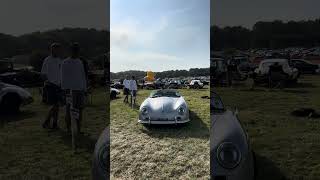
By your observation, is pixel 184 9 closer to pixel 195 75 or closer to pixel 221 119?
pixel 195 75

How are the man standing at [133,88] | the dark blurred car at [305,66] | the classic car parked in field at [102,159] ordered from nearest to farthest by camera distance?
the classic car parked in field at [102,159] < the man standing at [133,88] < the dark blurred car at [305,66]

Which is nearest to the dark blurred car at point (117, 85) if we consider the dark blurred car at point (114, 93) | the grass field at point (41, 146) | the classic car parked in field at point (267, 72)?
the dark blurred car at point (114, 93)

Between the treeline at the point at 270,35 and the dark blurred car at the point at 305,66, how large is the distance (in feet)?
0.35

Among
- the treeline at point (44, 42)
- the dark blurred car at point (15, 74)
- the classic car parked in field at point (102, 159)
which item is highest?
the treeline at point (44, 42)

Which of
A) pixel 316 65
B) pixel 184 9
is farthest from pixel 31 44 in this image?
pixel 316 65

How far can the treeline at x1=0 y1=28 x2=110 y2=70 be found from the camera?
3.07 m

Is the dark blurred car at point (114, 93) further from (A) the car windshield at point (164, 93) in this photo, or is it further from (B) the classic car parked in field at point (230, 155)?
(B) the classic car parked in field at point (230, 155)

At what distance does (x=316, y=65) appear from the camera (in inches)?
129

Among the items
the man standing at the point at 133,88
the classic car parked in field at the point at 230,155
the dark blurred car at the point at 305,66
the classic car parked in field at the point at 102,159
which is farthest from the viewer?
the dark blurred car at the point at 305,66

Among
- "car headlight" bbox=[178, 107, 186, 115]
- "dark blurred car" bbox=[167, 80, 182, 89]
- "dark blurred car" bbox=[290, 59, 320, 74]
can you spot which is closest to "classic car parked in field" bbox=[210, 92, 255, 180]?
"car headlight" bbox=[178, 107, 186, 115]

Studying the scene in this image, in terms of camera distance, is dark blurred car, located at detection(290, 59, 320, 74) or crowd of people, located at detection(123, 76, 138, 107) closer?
crowd of people, located at detection(123, 76, 138, 107)

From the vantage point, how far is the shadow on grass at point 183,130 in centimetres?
307

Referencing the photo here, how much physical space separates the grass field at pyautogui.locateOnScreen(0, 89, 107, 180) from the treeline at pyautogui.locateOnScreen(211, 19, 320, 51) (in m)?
0.85

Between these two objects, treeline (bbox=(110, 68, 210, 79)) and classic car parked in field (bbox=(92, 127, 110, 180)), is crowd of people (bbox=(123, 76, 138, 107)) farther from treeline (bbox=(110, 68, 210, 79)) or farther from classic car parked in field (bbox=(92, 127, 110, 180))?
classic car parked in field (bbox=(92, 127, 110, 180))
